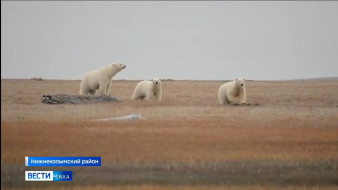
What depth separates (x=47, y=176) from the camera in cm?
660

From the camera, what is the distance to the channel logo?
654 cm

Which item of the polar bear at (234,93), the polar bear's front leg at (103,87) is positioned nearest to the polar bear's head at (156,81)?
the polar bear's front leg at (103,87)

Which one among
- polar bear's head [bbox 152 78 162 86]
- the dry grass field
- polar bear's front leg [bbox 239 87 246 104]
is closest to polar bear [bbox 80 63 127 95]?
polar bear's head [bbox 152 78 162 86]

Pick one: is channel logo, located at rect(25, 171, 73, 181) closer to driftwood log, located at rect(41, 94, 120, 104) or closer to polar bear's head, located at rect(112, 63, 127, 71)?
driftwood log, located at rect(41, 94, 120, 104)

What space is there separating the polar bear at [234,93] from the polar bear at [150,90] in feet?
5.93

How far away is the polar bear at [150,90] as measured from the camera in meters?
15.1

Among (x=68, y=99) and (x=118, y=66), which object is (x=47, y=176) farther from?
(x=118, y=66)

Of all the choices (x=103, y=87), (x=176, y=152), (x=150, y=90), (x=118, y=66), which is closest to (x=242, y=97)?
(x=150, y=90)

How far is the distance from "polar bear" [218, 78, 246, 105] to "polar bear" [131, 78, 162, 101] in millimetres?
1808

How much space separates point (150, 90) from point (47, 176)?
8703 mm

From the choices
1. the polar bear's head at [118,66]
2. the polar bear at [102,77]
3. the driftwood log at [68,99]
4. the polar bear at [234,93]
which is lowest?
the driftwood log at [68,99]

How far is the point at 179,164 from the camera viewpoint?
274 inches

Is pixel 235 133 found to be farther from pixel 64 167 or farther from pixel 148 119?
pixel 64 167

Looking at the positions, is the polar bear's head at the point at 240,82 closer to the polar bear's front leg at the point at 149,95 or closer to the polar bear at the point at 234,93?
the polar bear at the point at 234,93
